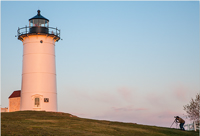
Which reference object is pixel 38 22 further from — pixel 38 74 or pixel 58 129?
pixel 58 129

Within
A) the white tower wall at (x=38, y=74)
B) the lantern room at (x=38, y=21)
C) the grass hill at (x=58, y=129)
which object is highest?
the lantern room at (x=38, y=21)

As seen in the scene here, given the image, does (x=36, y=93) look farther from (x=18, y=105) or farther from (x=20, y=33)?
(x=20, y=33)

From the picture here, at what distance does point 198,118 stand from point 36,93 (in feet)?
79.1

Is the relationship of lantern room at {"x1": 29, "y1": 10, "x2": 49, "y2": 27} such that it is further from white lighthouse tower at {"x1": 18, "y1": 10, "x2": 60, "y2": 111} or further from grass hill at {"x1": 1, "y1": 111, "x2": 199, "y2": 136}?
grass hill at {"x1": 1, "y1": 111, "x2": 199, "y2": 136}

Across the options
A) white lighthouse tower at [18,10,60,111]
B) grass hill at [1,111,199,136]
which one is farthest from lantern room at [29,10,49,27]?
grass hill at [1,111,199,136]

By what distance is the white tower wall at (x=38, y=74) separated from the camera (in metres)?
53.6

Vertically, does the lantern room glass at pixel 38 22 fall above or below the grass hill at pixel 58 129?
above

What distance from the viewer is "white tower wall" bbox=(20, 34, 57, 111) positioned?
53625 millimetres

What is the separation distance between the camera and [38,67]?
5441cm

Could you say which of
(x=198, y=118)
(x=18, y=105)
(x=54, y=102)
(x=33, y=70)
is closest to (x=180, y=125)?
(x=198, y=118)

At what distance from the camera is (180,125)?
4500cm

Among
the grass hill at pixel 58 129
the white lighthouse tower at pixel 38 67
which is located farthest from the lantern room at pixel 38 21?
the grass hill at pixel 58 129

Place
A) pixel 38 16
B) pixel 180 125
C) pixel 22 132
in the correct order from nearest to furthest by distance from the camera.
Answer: pixel 22 132 < pixel 180 125 < pixel 38 16

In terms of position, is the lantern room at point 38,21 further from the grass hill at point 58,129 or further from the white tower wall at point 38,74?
the grass hill at point 58,129
